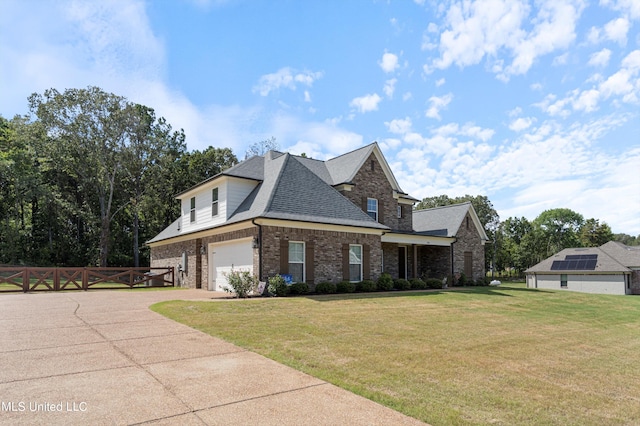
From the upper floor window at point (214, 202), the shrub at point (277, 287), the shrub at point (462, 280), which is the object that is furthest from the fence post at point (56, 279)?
the shrub at point (462, 280)

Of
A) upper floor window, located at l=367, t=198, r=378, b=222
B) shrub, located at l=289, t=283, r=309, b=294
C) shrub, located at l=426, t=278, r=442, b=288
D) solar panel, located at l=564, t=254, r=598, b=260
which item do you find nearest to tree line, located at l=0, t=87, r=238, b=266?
upper floor window, located at l=367, t=198, r=378, b=222

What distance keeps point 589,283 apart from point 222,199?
35566 millimetres

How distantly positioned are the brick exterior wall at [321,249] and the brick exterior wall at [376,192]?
361 cm

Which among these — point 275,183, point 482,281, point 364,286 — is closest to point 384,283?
point 364,286

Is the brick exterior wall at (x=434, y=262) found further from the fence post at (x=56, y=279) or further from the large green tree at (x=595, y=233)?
the large green tree at (x=595, y=233)

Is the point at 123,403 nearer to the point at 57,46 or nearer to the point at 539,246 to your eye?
the point at 57,46

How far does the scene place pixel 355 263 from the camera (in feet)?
62.0

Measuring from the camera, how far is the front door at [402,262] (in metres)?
25.0

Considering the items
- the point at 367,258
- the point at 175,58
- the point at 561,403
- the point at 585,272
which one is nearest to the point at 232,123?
the point at 175,58

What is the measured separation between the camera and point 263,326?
29.2 ft

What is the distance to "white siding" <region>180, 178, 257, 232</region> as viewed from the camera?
62.2ft

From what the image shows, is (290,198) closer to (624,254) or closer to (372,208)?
(372,208)

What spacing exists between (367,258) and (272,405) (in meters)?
15.1

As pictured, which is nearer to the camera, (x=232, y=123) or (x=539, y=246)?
(x=232, y=123)
